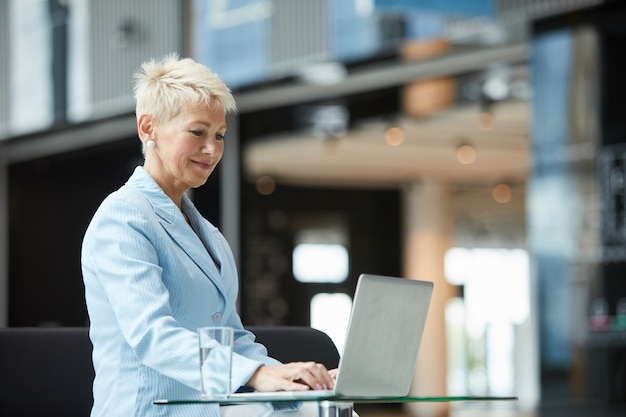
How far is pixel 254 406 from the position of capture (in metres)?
2.50

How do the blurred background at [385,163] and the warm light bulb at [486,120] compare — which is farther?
the warm light bulb at [486,120]

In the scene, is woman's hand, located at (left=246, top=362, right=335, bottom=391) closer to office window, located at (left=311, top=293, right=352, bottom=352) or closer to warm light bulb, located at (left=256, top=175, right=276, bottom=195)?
warm light bulb, located at (left=256, top=175, right=276, bottom=195)

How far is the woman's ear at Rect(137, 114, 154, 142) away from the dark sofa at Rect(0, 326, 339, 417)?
0.95 m

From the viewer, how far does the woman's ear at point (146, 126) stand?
8.56 ft

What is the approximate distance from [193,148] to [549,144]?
5.81 m

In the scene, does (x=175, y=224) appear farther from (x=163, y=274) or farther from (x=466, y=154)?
(x=466, y=154)

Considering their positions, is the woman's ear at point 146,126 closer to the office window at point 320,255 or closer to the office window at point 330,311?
the office window at point 320,255

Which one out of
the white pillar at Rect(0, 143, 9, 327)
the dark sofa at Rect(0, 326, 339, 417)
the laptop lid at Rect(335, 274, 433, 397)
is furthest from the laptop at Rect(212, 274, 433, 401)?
the white pillar at Rect(0, 143, 9, 327)

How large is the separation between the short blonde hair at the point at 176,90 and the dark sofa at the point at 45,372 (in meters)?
0.99

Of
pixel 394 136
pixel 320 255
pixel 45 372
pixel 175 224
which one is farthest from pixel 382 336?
pixel 320 255

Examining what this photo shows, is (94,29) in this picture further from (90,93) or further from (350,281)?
(350,281)

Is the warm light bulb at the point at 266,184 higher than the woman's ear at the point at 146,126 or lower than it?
higher

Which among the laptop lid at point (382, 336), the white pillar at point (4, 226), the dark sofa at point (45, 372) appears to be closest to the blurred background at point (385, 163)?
the white pillar at point (4, 226)

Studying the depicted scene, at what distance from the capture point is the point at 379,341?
88.5 inches
